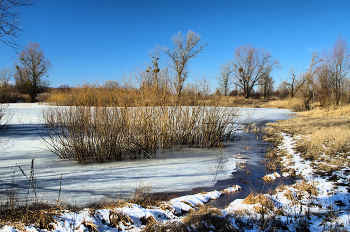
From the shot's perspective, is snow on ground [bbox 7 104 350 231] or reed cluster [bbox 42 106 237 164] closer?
snow on ground [bbox 7 104 350 231]

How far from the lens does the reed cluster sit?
4.68m

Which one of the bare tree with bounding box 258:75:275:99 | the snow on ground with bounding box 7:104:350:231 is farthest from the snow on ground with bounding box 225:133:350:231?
the bare tree with bounding box 258:75:275:99

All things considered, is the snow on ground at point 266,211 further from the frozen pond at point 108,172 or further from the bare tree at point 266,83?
the bare tree at point 266,83

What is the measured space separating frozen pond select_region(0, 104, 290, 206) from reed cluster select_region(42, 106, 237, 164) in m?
0.33

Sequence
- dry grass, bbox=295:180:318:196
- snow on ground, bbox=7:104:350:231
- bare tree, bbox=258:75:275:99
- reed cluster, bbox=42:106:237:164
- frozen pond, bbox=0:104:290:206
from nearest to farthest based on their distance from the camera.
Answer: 1. snow on ground, bbox=7:104:350:231
2. dry grass, bbox=295:180:318:196
3. frozen pond, bbox=0:104:290:206
4. reed cluster, bbox=42:106:237:164
5. bare tree, bbox=258:75:275:99

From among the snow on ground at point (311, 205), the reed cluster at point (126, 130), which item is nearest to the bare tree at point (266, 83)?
the reed cluster at point (126, 130)

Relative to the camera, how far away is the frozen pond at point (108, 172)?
3295 mm

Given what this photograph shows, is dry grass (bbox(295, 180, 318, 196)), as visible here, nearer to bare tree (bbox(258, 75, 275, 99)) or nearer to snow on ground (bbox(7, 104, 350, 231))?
snow on ground (bbox(7, 104, 350, 231))

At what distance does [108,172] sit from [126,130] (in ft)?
3.77

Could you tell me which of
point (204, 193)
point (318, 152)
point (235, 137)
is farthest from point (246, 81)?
point (204, 193)

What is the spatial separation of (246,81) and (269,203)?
127 ft

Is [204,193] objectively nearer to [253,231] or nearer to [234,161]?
[253,231]

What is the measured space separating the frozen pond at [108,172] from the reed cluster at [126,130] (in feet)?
1.07

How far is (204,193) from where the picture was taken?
11.2 feet
